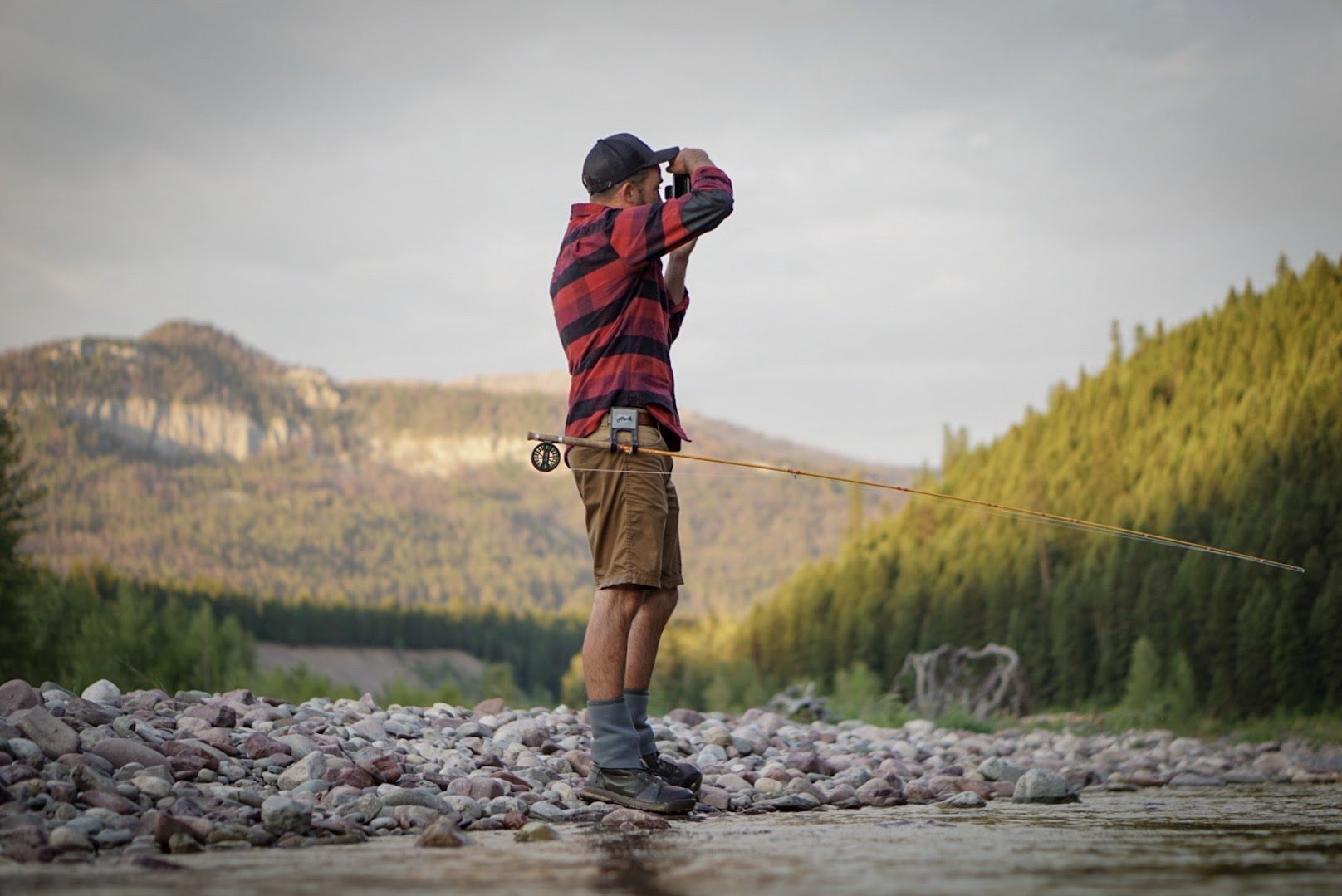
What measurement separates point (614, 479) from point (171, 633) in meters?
62.1

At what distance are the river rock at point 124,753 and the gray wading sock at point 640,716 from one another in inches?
65.6

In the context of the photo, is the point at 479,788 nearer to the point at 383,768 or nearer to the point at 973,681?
the point at 383,768

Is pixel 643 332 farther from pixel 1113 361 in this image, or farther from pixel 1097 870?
pixel 1113 361

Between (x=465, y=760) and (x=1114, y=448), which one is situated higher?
(x=1114, y=448)

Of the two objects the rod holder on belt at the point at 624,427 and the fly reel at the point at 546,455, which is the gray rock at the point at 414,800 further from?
the rod holder on belt at the point at 624,427

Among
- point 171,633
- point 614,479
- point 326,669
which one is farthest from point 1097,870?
point 326,669

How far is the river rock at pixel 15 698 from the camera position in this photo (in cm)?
488

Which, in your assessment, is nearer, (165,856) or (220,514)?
(165,856)

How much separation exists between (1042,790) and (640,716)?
6.31 feet

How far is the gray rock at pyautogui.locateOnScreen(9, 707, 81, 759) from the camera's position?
4.43 metres

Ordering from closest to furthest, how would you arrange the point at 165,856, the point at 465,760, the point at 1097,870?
the point at 1097,870 → the point at 165,856 → the point at 465,760

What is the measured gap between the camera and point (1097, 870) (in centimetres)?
270

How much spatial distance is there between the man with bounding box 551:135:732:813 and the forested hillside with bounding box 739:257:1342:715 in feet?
62.5

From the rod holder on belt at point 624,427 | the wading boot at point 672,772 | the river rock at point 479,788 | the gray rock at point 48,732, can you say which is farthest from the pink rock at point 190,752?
the rod holder on belt at point 624,427
